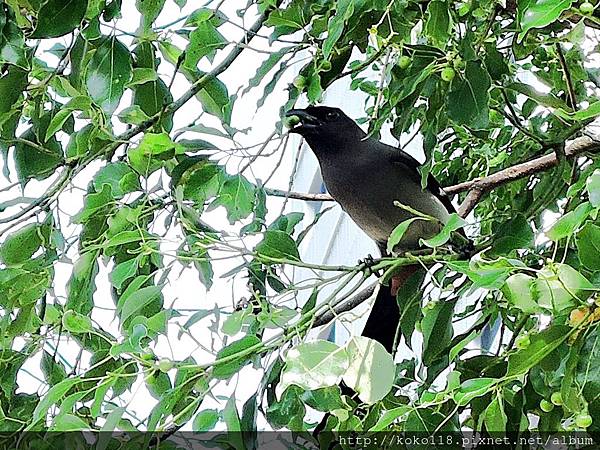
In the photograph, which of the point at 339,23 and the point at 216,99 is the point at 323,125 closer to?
the point at 216,99

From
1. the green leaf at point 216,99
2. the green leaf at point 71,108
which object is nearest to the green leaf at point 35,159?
the green leaf at point 71,108

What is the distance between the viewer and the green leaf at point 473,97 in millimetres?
598

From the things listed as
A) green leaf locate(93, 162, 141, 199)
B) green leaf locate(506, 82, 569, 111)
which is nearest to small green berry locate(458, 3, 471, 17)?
green leaf locate(506, 82, 569, 111)

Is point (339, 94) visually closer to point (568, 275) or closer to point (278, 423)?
point (278, 423)

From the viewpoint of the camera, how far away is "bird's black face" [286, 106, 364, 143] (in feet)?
3.42

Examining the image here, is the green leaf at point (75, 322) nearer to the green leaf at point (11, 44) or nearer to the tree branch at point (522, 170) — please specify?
the green leaf at point (11, 44)

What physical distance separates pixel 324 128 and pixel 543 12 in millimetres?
635

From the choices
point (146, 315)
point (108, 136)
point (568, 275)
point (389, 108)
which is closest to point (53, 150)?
point (108, 136)

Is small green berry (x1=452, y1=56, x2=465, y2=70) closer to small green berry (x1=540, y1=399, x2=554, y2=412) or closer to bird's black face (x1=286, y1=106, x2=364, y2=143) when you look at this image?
small green berry (x1=540, y1=399, x2=554, y2=412)

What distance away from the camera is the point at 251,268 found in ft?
2.60

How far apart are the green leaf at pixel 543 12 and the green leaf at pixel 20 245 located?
45 centimetres

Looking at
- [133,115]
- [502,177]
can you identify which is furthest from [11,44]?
[502,177]

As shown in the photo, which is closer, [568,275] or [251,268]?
[568,275]

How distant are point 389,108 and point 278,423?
0.27 meters
